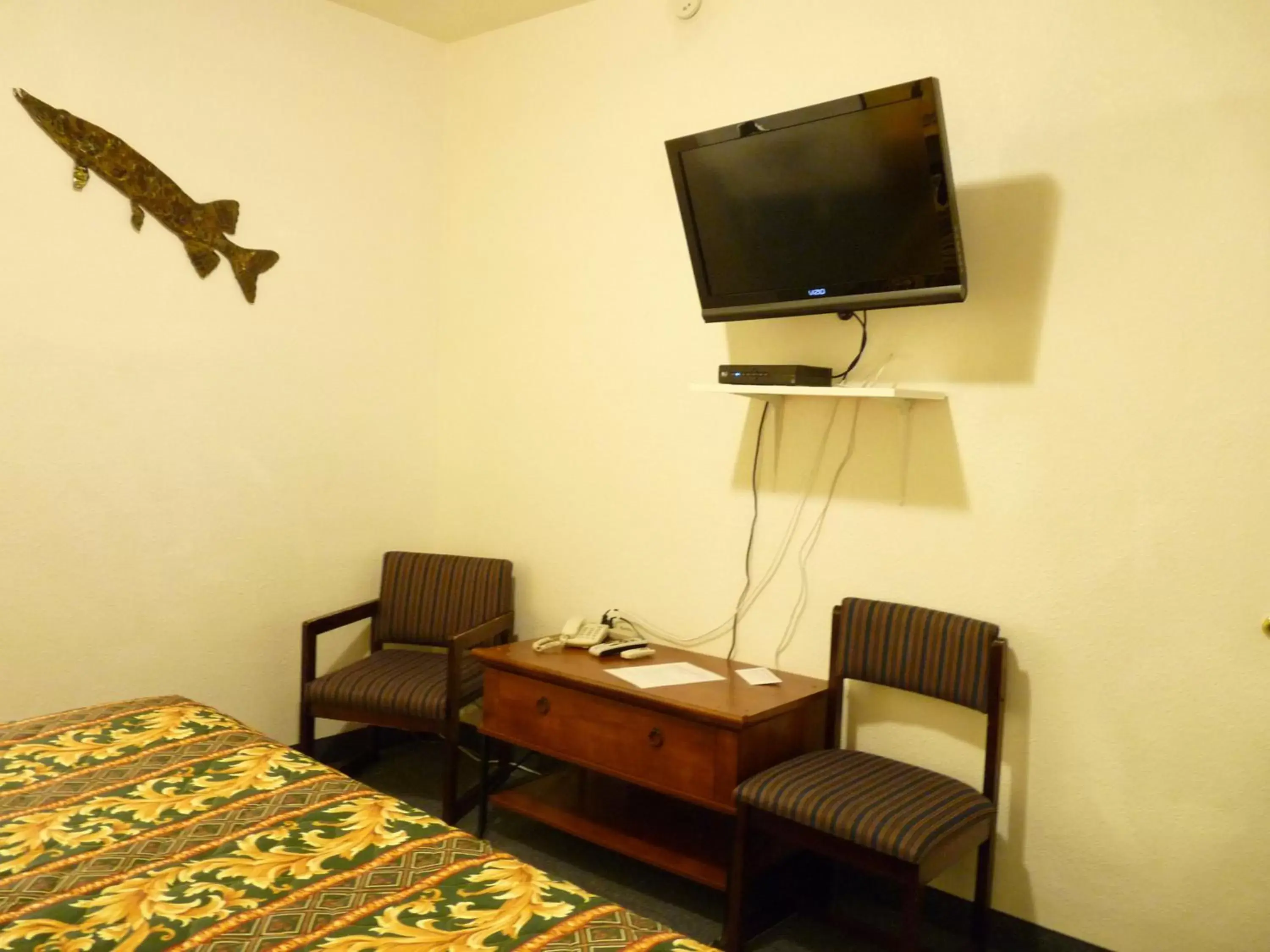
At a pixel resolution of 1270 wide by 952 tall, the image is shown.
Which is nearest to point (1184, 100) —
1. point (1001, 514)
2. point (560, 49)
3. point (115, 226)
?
point (1001, 514)

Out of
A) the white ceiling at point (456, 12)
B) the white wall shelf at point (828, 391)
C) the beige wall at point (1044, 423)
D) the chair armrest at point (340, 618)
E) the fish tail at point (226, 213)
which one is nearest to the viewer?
the beige wall at point (1044, 423)

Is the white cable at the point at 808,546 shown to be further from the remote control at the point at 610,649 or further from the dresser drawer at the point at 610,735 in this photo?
the dresser drawer at the point at 610,735

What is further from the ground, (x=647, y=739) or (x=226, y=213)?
(x=226, y=213)

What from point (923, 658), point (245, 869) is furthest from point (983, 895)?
point (245, 869)

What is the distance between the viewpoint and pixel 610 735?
2.99 m

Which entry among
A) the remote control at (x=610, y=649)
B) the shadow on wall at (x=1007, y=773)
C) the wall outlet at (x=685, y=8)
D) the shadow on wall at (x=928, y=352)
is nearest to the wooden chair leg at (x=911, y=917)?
the shadow on wall at (x=1007, y=773)

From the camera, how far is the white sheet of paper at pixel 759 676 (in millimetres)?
3047

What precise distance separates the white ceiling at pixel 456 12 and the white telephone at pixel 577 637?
2.34m

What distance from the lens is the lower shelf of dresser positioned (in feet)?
9.60

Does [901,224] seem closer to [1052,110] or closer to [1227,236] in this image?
[1052,110]

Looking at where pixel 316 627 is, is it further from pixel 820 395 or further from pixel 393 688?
pixel 820 395

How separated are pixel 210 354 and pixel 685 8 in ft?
6.81

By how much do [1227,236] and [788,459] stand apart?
136 cm

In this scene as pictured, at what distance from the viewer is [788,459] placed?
3.23 metres
